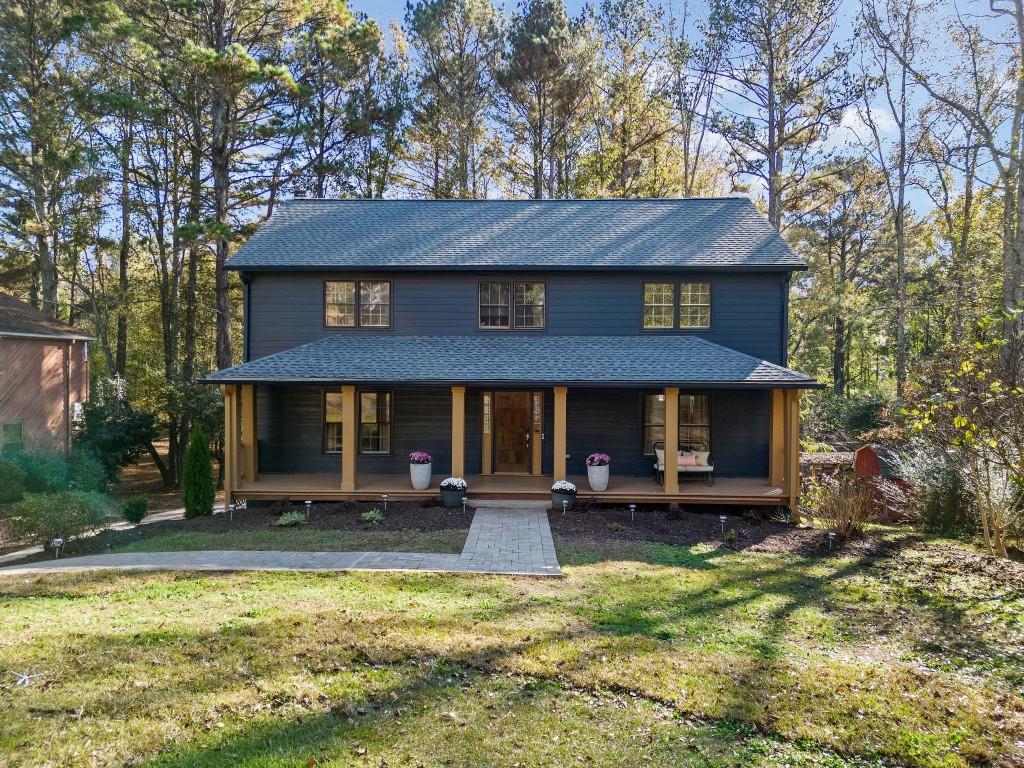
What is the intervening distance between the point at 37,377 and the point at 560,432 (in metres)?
16.0

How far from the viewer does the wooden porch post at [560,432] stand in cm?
1148

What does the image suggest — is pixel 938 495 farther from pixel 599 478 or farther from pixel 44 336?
pixel 44 336

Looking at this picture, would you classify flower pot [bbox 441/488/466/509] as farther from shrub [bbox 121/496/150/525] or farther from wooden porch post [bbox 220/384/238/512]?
shrub [bbox 121/496/150/525]

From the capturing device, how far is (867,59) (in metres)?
20.0

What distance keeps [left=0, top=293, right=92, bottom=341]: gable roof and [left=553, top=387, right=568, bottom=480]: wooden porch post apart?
15438 mm

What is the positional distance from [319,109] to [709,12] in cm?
1502

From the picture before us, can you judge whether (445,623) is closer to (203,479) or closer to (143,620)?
(143,620)

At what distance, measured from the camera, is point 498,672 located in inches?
181

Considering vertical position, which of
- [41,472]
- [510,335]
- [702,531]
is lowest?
[702,531]

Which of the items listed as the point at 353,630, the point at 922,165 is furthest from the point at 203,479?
the point at 922,165

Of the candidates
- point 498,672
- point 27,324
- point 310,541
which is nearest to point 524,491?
point 310,541

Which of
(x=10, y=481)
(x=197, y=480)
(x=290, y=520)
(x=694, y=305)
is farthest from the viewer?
(x=10, y=481)

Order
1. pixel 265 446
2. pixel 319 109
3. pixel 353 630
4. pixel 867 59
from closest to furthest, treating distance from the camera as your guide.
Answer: pixel 353 630 < pixel 265 446 < pixel 867 59 < pixel 319 109

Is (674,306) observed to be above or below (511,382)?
above
